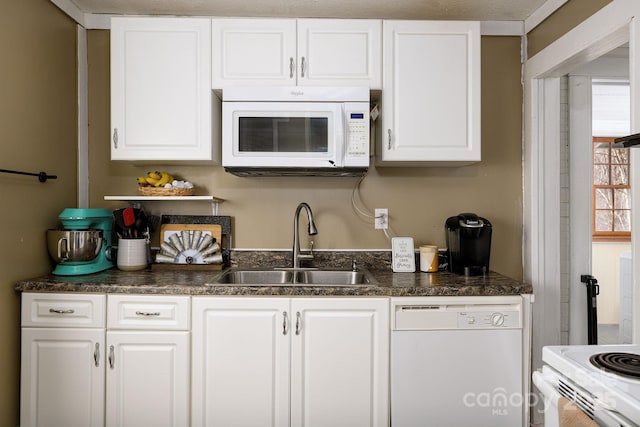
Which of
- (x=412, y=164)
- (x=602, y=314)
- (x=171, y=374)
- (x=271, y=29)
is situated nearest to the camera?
(x=171, y=374)

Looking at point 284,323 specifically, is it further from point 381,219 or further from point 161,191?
point 161,191

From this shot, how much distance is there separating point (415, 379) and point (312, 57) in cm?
169

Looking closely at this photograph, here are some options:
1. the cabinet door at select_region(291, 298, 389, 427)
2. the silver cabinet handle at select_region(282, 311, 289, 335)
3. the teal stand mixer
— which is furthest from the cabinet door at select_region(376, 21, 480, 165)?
the teal stand mixer

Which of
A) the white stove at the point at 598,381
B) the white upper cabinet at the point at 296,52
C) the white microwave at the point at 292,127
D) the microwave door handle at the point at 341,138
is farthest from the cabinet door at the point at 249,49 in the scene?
the white stove at the point at 598,381

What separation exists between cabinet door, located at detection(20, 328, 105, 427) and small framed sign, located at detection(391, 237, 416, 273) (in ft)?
5.06

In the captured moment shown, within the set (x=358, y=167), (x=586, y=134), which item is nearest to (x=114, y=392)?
(x=358, y=167)

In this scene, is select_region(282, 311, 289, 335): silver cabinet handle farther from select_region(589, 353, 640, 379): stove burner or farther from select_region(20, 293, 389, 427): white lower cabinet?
→ select_region(589, 353, 640, 379): stove burner

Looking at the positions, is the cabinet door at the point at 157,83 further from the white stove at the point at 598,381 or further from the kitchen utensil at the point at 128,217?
the white stove at the point at 598,381

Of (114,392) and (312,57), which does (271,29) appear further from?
(114,392)

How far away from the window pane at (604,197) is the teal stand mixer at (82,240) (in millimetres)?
4955

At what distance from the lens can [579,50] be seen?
1964mm

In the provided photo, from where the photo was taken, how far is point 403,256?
237 centimetres

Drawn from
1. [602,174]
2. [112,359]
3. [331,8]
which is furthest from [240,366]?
[602,174]

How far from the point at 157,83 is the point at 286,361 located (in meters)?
1.57
